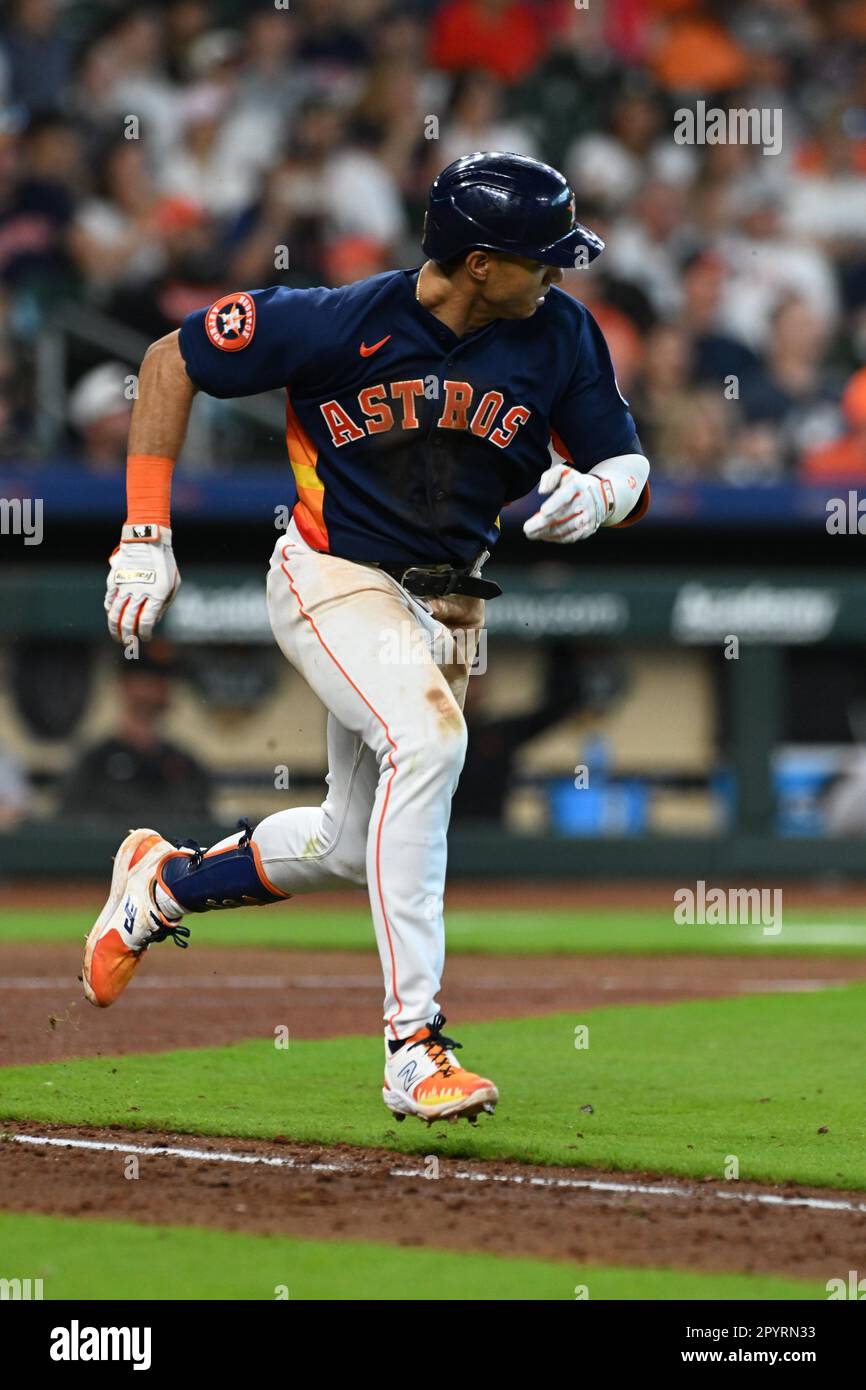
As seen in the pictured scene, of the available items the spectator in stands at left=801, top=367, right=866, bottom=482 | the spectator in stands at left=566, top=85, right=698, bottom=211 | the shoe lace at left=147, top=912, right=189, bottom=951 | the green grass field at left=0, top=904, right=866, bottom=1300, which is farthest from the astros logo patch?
the spectator in stands at left=566, top=85, right=698, bottom=211

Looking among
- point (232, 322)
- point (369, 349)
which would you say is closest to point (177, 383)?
point (232, 322)

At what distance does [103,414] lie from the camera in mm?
11617

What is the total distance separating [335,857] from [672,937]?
17.2ft

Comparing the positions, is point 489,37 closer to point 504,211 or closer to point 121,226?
point 121,226

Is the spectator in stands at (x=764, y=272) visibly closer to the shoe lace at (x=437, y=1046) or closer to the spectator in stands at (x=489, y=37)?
the spectator in stands at (x=489, y=37)

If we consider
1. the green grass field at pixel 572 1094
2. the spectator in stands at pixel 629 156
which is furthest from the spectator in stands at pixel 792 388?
Result: the green grass field at pixel 572 1094

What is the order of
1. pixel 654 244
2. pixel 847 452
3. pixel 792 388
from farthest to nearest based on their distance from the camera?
pixel 654 244 → pixel 792 388 → pixel 847 452

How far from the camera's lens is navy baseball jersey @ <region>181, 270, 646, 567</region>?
14.8 feet

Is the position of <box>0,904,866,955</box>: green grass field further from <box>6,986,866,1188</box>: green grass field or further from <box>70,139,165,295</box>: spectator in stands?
<box>70,139,165,295</box>: spectator in stands

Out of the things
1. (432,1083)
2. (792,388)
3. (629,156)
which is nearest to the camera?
(432,1083)

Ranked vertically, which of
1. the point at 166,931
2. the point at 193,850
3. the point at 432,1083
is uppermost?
the point at 193,850

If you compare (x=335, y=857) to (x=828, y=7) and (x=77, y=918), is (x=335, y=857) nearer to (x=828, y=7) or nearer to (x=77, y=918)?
(x=77, y=918)

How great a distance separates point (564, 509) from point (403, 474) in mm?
459

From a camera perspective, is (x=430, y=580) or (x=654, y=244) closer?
(x=430, y=580)
